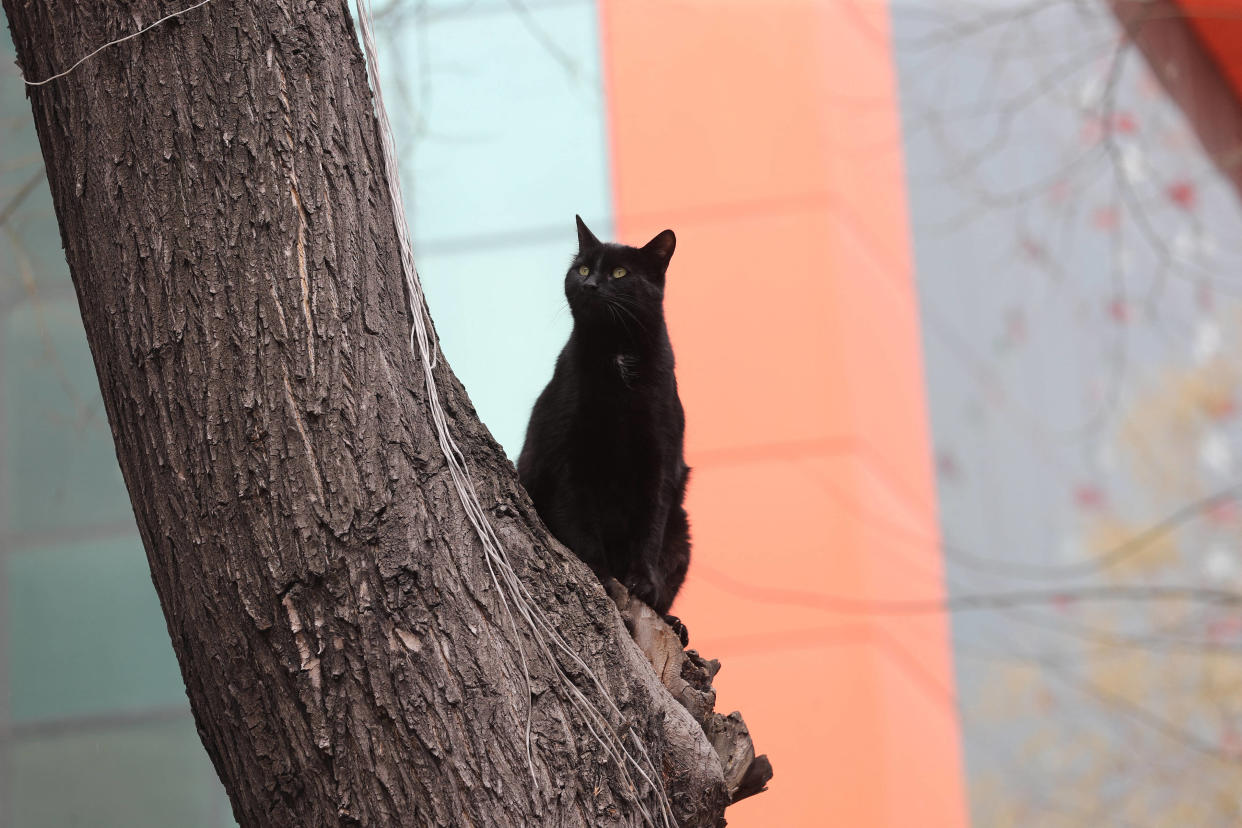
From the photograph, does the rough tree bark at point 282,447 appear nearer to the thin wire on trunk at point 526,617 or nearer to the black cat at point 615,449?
the thin wire on trunk at point 526,617

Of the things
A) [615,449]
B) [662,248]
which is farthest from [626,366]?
[662,248]

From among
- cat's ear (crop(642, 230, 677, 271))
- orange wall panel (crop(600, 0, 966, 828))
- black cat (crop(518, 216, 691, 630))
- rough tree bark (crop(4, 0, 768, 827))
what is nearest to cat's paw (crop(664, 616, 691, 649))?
black cat (crop(518, 216, 691, 630))

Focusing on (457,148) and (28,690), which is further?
(457,148)

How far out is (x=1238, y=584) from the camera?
6.92 meters

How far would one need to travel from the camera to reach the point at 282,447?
158 centimetres

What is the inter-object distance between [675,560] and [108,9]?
1.65 metres

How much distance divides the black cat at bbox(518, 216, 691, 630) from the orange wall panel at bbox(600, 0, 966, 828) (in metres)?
2.98

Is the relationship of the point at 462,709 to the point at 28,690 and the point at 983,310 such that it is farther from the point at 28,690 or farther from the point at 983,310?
the point at 983,310

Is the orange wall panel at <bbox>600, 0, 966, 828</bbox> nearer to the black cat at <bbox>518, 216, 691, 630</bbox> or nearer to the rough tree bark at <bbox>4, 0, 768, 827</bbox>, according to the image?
the black cat at <bbox>518, 216, 691, 630</bbox>

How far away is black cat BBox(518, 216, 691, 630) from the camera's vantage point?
7.98 feet

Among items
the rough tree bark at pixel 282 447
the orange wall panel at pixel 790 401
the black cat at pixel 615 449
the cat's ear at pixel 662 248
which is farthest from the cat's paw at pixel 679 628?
the orange wall panel at pixel 790 401

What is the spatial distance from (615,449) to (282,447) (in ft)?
3.42

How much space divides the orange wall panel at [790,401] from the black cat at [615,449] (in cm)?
298

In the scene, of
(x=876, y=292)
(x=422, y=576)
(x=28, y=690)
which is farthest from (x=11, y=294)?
(x=422, y=576)
